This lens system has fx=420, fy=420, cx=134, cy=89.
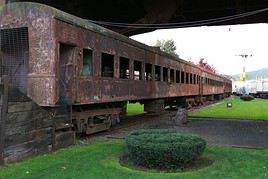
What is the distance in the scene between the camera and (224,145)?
11.0m

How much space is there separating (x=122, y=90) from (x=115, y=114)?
3.06 feet

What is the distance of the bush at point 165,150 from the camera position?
25.1ft

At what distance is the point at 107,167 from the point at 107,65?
6732 mm

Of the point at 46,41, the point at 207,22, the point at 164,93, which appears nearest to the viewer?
the point at 46,41

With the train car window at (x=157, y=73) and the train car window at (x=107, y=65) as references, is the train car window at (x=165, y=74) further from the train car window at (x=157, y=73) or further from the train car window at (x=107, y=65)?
the train car window at (x=107, y=65)

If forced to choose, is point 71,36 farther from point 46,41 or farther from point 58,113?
point 58,113

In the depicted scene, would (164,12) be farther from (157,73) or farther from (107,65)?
(107,65)

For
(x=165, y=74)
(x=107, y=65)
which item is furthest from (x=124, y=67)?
(x=165, y=74)

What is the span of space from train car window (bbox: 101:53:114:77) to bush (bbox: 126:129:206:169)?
19.8 ft

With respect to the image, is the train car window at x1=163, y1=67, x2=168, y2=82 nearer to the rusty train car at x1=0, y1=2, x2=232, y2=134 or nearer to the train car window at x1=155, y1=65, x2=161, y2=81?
the train car window at x1=155, y1=65, x2=161, y2=81

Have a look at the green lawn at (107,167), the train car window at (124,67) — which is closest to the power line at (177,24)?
the train car window at (124,67)

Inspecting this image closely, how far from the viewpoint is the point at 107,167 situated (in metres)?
7.95

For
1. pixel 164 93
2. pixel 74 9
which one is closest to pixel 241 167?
pixel 164 93

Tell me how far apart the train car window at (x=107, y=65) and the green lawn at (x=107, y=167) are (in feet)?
14.7
